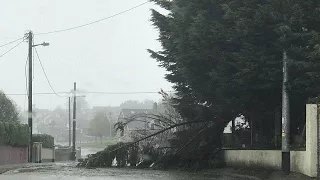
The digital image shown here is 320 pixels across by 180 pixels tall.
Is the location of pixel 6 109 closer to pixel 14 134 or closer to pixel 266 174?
pixel 14 134

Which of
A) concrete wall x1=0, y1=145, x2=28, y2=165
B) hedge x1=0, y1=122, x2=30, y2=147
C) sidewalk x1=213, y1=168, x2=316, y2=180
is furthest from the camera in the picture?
concrete wall x1=0, y1=145, x2=28, y2=165

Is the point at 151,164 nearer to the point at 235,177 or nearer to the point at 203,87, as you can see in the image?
the point at 203,87

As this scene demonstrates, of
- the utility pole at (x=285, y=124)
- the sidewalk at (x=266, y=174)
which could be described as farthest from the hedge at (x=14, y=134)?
the utility pole at (x=285, y=124)

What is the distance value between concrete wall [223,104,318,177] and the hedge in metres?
14.5

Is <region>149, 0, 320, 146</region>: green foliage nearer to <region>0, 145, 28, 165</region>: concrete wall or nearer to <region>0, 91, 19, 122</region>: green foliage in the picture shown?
<region>0, 145, 28, 165</region>: concrete wall

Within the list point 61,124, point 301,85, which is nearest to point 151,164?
point 301,85

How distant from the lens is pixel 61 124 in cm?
15250

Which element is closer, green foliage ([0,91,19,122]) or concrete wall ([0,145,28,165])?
concrete wall ([0,145,28,165])

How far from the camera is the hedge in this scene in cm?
2660

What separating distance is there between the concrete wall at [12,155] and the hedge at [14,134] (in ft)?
0.98

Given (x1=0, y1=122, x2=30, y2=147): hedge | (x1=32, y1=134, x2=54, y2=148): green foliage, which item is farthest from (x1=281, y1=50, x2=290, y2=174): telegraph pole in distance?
(x1=32, y1=134, x2=54, y2=148): green foliage

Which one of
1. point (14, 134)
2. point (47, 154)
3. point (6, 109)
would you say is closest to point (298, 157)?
point (14, 134)

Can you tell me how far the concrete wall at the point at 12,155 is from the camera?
2697 cm

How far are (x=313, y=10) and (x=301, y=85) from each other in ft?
7.81
